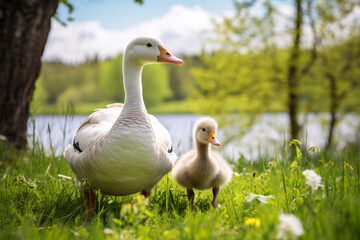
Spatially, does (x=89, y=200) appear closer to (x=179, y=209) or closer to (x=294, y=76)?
(x=179, y=209)

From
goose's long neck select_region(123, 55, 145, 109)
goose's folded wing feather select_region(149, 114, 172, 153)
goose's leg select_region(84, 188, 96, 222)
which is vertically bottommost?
goose's leg select_region(84, 188, 96, 222)

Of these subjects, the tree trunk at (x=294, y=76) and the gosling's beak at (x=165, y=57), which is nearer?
the gosling's beak at (x=165, y=57)

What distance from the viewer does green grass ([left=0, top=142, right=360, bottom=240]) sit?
7.29 ft

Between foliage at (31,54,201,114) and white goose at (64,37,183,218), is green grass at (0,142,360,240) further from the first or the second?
foliage at (31,54,201,114)

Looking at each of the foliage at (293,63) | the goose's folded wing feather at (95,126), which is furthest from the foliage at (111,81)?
the goose's folded wing feather at (95,126)

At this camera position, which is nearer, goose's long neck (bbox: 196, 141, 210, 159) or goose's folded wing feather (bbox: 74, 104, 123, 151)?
goose's folded wing feather (bbox: 74, 104, 123, 151)

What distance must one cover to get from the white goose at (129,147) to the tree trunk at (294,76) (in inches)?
442

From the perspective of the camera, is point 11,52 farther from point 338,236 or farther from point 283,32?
point 283,32

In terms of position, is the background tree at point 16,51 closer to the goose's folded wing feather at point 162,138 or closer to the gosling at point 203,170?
the goose's folded wing feather at point 162,138

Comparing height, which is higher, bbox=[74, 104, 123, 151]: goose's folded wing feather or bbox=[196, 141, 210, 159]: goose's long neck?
bbox=[74, 104, 123, 151]: goose's folded wing feather

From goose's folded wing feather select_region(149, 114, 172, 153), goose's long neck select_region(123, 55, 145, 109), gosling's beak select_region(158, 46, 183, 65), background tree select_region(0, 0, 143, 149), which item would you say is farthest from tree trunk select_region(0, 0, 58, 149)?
gosling's beak select_region(158, 46, 183, 65)

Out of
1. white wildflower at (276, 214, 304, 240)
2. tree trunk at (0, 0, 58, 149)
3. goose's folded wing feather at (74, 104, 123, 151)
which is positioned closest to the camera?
white wildflower at (276, 214, 304, 240)

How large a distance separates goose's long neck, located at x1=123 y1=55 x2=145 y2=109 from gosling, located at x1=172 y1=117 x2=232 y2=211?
1.00 m

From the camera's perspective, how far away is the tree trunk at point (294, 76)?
13.7 metres
